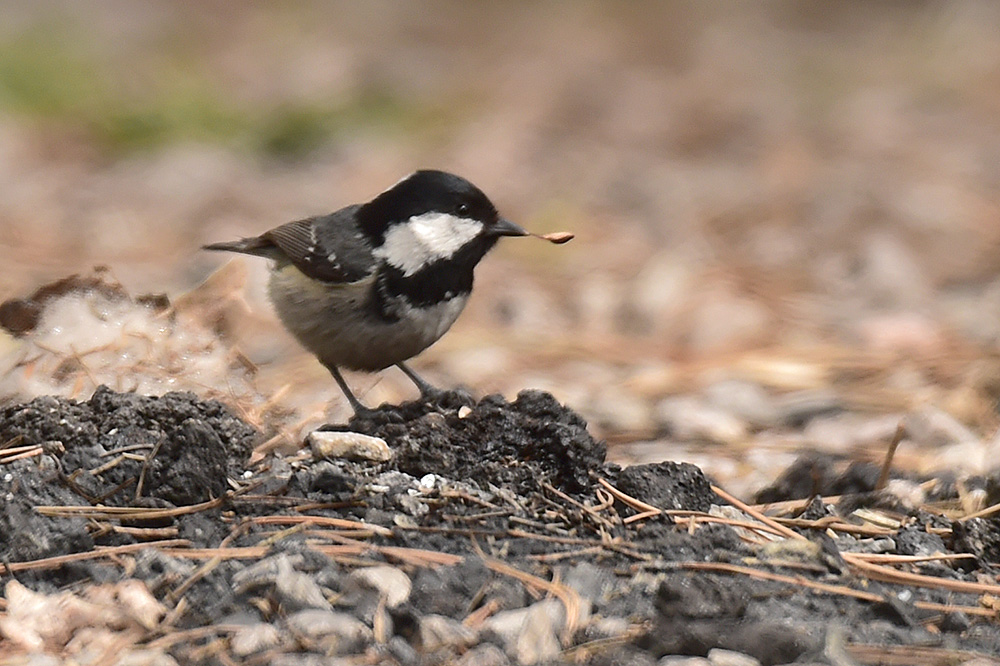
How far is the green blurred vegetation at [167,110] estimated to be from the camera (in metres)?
8.89

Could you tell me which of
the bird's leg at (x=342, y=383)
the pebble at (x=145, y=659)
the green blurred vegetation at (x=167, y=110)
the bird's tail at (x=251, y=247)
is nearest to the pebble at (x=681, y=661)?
the pebble at (x=145, y=659)

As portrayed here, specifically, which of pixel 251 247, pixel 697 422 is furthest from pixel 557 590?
pixel 251 247

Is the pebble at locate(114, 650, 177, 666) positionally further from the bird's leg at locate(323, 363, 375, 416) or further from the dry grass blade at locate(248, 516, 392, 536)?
the bird's leg at locate(323, 363, 375, 416)

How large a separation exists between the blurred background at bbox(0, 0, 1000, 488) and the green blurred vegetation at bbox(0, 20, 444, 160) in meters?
0.03

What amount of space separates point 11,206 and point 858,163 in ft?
17.5

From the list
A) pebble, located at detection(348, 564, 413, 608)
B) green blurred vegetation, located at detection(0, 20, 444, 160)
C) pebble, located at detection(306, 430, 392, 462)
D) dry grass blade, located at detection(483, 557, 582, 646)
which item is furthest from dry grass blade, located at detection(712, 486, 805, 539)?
green blurred vegetation, located at detection(0, 20, 444, 160)

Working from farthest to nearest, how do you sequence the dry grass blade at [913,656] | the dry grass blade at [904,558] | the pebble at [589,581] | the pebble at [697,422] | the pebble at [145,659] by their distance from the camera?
the pebble at [697,422], the dry grass blade at [904,558], the pebble at [589,581], the dry grass blade at [913,656], the pebble at [145,659]

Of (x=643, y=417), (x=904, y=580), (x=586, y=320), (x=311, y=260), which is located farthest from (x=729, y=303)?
(x=904, y=580)

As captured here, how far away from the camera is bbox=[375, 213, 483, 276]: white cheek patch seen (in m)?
4.15

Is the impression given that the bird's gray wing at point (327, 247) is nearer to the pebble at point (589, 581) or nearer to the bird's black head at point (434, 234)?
the bird's black head at point (434, 234)

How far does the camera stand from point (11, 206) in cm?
740

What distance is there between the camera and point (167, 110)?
9.05m

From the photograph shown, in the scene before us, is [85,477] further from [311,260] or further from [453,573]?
[311,260]

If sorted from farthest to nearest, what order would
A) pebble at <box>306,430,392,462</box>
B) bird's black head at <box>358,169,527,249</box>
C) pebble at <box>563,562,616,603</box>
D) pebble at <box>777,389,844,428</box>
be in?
pebble at <box>777,389,844,428</box> < bird's black head at <box>358,169,527,249</box> < pebble at <box>306,430,392,462</box> < pebble at <box>563,562,616,603</box>
